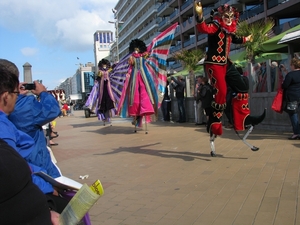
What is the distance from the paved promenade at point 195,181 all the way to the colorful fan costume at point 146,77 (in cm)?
→ 199

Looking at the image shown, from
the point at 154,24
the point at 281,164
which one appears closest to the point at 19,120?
the point at 281,164

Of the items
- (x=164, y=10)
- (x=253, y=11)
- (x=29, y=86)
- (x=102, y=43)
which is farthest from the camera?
(x=102, y=43)

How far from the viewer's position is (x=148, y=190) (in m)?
4.20

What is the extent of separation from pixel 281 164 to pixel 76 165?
150 inches

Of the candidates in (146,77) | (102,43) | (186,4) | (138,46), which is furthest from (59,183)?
(102,43)

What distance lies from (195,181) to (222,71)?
6.34 ft

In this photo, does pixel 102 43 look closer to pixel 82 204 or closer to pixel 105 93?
pixel 105 93

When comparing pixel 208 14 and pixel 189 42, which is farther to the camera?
pixel 189 42

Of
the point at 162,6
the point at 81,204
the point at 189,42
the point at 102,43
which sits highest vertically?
the point at 102,43

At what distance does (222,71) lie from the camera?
17.0 ft

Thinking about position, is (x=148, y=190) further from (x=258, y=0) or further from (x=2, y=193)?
(x=258, y=0)

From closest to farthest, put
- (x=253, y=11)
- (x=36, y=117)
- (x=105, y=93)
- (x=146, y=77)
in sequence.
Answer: (x=36, y=117), (x=146, y=77), (x=105, y=93), (x=253, y=11)

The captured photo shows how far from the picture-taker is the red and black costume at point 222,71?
516 cm

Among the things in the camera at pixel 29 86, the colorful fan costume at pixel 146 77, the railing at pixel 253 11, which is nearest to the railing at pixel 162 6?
the railing at pixel 253 11
